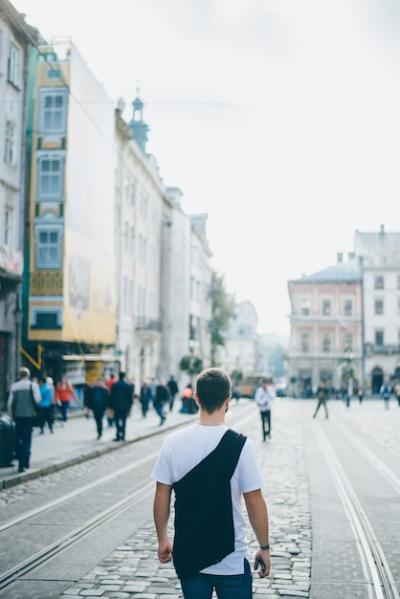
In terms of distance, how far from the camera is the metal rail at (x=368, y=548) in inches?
254

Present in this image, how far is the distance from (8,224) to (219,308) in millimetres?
55961

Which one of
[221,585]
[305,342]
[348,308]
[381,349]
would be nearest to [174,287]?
[305,342]

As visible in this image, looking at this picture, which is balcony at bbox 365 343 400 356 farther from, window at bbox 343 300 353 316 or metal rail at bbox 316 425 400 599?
metal rail at bbox 316 425 400 599

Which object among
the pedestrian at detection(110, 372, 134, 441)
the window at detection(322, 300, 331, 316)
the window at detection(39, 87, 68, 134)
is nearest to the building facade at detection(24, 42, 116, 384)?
the window at detection(39, 87, 68, 134)

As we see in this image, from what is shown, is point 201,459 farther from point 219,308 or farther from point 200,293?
point 219,308

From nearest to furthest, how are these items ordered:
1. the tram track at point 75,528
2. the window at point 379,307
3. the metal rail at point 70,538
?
1. the metal rail at point 70,538
2. the tram track at point 75,528
3. the window at point 379,307

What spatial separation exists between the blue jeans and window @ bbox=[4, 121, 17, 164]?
82.4 feet

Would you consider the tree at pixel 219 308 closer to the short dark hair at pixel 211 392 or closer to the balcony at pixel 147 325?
the balcony at pixel 147 325

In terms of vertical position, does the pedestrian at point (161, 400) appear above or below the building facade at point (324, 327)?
below

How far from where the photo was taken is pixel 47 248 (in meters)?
31.1

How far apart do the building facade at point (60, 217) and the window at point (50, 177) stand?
3 centimetres

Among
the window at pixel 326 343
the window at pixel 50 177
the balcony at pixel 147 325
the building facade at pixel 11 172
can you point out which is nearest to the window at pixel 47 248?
the window at pixel 50 177

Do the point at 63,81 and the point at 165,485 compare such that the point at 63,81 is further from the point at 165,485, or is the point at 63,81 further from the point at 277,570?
the point at 165,485

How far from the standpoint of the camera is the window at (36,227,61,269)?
31078mm
